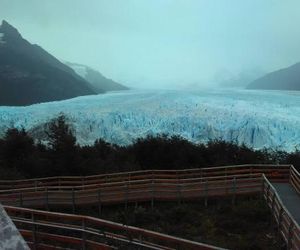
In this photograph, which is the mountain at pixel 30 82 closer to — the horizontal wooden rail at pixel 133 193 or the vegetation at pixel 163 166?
the vegetation at pixel 163 166

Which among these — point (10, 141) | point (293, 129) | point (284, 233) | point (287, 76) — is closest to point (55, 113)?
point (293, 129)

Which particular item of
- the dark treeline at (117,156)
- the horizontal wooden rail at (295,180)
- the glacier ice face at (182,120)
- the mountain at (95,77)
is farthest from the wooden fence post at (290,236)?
the mountain at (95,77)

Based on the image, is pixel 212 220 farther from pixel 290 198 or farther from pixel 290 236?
pixel 290 236

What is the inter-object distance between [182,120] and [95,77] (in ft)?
451

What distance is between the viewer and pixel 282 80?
446 ft

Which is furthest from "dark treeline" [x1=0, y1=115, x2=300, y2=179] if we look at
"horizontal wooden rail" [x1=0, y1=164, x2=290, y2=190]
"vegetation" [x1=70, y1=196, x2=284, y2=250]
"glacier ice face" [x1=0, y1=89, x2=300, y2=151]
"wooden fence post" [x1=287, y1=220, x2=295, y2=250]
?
"wooden fence post" [x1=287, y1=220, x2=295, y2=250]

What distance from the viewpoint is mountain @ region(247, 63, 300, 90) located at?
12938cm

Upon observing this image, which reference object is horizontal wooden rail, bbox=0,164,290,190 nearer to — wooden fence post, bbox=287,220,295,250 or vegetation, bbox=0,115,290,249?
vegetation, bbox=0,115,290,249

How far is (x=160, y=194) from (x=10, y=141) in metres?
16.3

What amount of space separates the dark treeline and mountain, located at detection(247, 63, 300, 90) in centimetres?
9612

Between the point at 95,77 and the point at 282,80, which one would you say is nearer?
the point at 282,80

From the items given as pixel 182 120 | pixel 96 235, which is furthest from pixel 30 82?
pixel 96 235

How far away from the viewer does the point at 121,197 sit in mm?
19188

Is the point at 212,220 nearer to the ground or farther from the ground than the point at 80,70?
nearer to the ground
